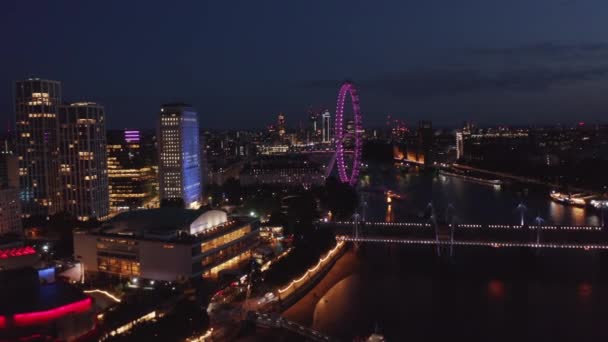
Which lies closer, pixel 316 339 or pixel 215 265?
pixel 316 339

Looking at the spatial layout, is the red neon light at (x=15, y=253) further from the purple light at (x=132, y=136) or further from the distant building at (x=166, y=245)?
the purple light at (x=132, y=136)

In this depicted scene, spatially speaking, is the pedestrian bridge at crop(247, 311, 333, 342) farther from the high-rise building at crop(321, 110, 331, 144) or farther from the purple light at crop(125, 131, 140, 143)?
the high-rise building at crop(321, 110, 331, 144)

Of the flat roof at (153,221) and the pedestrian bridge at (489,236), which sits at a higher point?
the flat roof at (153,221)

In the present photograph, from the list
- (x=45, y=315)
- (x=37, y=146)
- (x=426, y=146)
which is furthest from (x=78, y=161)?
(x=426, y=146)

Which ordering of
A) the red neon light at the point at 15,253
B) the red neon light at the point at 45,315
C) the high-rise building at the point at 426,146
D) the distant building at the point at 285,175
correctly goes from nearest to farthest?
the red neon light at the point at 45,315 < the red neon light at the point at 15,253 < the distant building at the point at 285,175 < the high-rise building at the point at 426,146

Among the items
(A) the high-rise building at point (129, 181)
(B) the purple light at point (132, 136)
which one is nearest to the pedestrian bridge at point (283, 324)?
(A) the high-rise building at point (129, 181)

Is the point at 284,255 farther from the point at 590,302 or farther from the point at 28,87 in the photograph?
the point at 28,87

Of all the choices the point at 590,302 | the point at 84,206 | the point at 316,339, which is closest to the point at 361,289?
the point at 316,339

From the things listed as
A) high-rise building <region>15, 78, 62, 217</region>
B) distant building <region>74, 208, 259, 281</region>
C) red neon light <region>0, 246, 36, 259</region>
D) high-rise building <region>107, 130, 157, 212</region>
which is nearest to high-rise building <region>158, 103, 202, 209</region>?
high-rise building <region>107, 130, 157, 212</region>
